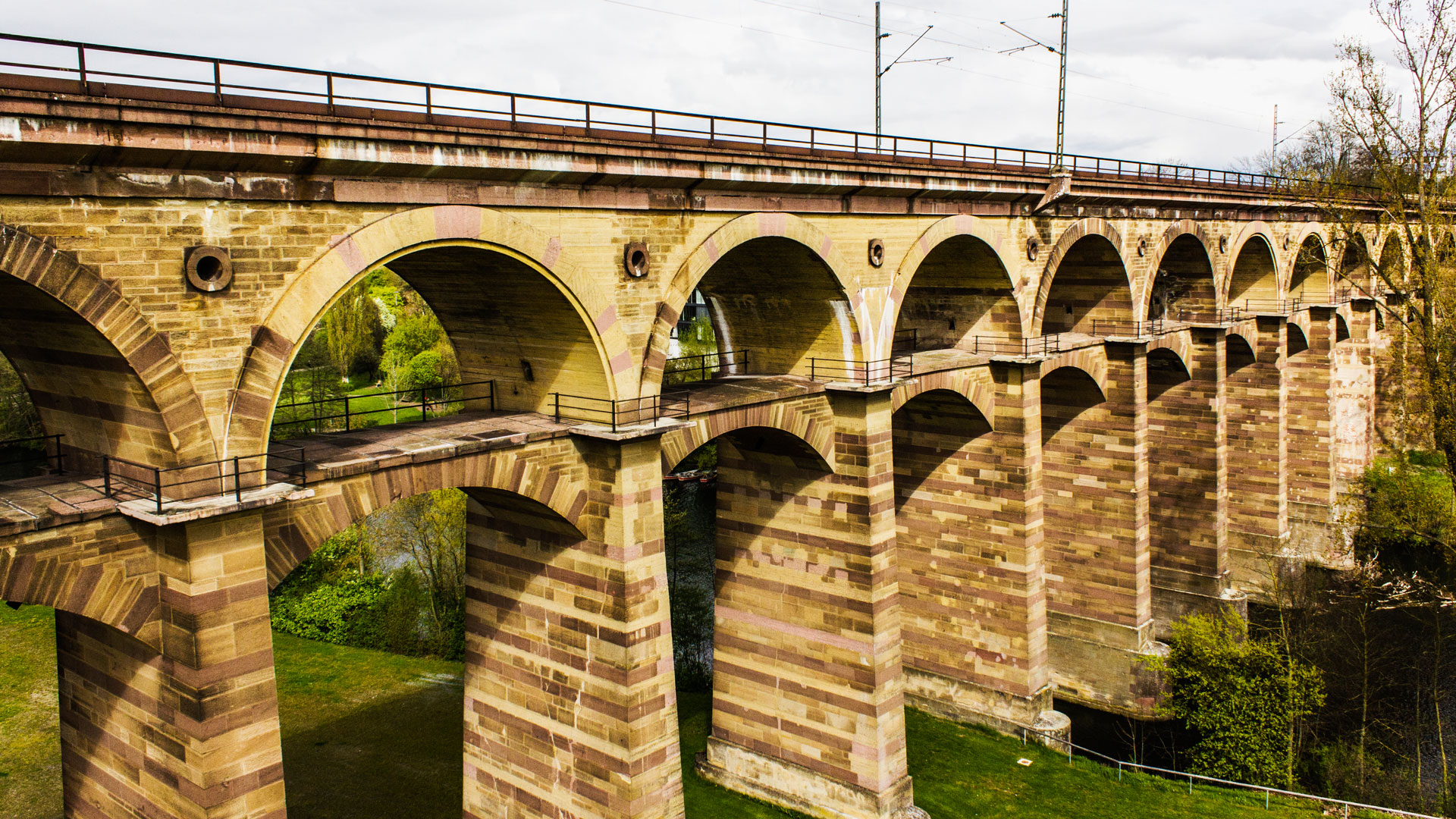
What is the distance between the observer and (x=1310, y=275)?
165 ft

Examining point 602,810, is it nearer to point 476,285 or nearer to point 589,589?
point 589,589

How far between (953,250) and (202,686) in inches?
874

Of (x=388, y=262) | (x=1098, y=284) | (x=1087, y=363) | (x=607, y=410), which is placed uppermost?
(x=388, y=262)

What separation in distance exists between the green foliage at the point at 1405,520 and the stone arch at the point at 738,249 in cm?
1849

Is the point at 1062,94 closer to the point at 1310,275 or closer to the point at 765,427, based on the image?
the point at 765,427

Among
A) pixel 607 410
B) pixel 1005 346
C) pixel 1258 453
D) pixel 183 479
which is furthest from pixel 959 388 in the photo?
pixel 1258 453

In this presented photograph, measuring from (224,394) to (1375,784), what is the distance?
30.2m

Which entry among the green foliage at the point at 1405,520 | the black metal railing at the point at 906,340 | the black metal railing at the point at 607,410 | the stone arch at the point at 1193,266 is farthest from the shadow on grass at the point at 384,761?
the stone arch at the point at 1193,266

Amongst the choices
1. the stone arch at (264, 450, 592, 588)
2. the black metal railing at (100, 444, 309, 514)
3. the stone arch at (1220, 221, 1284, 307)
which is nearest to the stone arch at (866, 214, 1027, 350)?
the stone arch at (264, 450, 592, 588)

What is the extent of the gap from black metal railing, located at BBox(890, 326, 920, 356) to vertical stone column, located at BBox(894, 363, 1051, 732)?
6.25 ft

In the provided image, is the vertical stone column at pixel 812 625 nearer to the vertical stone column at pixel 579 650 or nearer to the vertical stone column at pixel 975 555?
the vertical stone column at pixel 579 650

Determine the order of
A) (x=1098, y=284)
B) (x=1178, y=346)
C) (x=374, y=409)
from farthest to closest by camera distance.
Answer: (x=1178, y=346), (x=1098, y=284), (x=374, y=409)

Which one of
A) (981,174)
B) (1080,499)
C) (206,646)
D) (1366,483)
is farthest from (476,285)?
(1366,483)

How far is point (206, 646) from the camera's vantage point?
522 inches
